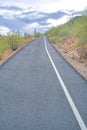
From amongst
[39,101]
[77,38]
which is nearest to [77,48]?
[77,38]

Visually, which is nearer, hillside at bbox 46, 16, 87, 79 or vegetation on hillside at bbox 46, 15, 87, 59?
hillside at bbox 46, 16, 87, 79

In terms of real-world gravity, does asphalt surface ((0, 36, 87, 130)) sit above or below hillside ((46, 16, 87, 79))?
above

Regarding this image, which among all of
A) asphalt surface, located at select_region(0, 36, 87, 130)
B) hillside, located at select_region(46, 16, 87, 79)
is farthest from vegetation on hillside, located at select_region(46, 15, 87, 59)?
asphalt surface, located at select_region(0, 36, 87, 130)

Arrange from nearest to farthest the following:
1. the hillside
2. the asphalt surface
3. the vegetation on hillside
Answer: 1. the asphalt surface
2. the hillside
3. the vegetation on hillside

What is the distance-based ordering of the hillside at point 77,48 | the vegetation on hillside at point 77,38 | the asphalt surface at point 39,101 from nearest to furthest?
the asphalt surface at point 39,101, the hillside at point 77,48, the vegetation on hillside at point 77,38

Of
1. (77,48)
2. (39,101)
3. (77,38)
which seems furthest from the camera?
(77,38)

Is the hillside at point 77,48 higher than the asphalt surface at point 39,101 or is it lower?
lower

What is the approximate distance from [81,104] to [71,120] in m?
1.87

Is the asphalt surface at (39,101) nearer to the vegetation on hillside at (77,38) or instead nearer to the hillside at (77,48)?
the hillside at (77,48)

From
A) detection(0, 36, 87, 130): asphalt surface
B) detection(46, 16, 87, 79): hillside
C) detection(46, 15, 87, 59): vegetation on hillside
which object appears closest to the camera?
detection(0, 36, 87, 130): asphalt surface

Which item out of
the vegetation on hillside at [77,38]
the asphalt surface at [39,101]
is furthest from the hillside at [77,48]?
the asphalt surface at [39,101]

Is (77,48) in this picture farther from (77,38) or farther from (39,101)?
(39,101)

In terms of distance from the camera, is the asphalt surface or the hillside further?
the hillside

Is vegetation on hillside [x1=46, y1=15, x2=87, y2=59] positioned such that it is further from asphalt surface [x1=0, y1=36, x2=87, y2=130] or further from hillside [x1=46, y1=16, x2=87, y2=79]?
asphalt surface [x1=0, y1=36, x2=87, y2=130]
